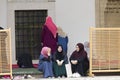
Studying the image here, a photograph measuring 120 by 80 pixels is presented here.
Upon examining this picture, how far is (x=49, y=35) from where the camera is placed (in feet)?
58.6

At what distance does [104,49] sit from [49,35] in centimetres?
250

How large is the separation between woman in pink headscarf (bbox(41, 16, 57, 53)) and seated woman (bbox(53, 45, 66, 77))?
1445 millimetres

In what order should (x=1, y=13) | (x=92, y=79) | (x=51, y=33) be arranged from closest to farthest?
(x=92, y=79)
(x=51, y=33)
(x=1, y=13)

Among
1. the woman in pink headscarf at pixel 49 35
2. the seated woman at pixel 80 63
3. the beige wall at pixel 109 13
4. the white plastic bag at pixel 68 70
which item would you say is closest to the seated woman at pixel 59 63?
the white plastic bag at pixel 68 70

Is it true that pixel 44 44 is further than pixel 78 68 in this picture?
Yes

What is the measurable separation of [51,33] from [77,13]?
1860 millimetres

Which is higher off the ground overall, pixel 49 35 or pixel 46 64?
pixel 49 35

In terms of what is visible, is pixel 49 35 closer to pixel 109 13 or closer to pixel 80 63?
pixel 80 63


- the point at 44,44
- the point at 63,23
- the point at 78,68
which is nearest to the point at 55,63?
the point at 78,68

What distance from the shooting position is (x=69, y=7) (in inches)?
760

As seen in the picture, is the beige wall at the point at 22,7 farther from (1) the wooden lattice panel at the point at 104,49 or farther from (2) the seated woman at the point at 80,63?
(1) the wooden lattice panel at the point at 104,49

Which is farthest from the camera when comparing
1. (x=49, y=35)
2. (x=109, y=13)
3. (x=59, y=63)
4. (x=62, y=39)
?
(x=109, y=13)

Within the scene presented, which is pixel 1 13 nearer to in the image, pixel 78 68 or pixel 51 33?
pixel 51 33

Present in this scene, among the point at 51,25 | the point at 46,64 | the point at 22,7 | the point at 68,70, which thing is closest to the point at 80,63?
the point at 68,70
